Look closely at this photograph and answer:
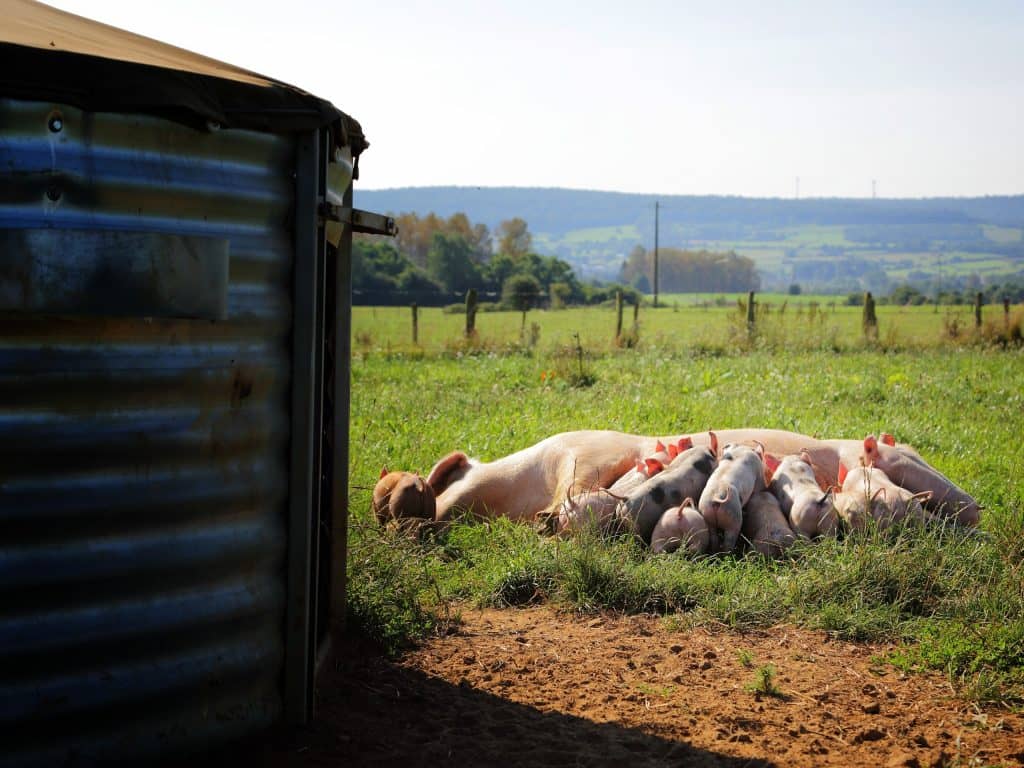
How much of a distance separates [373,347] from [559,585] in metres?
15.2

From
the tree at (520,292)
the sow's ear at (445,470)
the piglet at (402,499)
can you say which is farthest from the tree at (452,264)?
the piglet at (402,499)

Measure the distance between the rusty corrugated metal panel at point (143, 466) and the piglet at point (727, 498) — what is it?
3.20 metres

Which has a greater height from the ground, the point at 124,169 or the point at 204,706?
the point at 124,169

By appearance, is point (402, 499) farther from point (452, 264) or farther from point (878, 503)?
point (452, 264)

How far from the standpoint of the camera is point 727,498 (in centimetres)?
619

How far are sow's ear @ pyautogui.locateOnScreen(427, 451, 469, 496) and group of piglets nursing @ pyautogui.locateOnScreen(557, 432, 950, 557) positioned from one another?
124 centimetres

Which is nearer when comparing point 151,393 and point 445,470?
point 151,393

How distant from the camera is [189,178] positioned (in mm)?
3383

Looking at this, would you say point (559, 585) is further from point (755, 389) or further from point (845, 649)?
point (755, 389)

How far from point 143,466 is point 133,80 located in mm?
1153

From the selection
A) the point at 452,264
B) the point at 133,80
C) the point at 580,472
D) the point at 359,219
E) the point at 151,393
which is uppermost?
the point at 452,264

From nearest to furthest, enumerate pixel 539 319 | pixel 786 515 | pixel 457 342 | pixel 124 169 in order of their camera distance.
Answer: pixel 124 169 → pixel 786 515 → pixel 457 342 → pixel 539 319

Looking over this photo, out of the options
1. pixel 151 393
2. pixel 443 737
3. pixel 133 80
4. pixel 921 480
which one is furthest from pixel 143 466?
pixel 921 480

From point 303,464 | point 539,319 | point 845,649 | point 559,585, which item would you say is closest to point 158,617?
point 303,464
